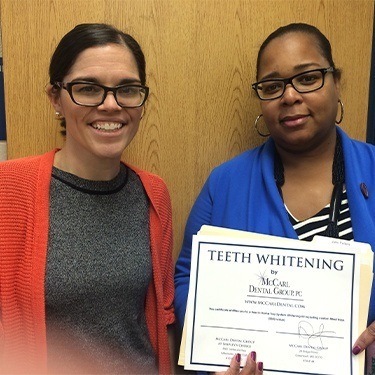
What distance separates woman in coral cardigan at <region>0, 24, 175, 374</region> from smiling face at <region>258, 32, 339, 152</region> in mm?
345

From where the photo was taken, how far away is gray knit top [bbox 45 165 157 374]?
0.92m

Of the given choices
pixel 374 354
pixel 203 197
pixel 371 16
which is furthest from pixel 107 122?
pixel 371 16

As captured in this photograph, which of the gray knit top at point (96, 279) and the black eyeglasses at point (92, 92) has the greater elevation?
the black eyeglasses at point (92, 92)

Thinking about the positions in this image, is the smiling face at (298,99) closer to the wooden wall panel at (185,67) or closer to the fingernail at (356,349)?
the wooden wall panel at (185,67)

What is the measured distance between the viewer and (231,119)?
4.42 ft

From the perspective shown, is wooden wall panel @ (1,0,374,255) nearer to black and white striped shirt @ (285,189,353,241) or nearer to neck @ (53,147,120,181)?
neck @ (53,147,120,181)

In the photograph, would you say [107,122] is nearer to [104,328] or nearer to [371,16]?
[104,328]

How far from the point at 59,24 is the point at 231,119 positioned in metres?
0.60

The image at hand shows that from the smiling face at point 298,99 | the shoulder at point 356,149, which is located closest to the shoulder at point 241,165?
the smiling face at point 298,99

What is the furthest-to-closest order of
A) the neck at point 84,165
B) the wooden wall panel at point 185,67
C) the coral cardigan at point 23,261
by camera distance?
the wooden wall panel at point 185,67 < the neck at point 84,165 < the coral cardigan at point 23,261

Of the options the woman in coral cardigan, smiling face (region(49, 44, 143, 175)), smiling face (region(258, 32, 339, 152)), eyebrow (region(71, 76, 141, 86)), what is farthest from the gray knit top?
smiling face (region(258, 32, 339, 152))

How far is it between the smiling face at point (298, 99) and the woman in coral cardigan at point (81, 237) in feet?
1.13

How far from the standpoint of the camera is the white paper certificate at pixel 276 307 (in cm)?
89

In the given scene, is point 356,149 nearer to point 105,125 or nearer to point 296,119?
point 296,119
